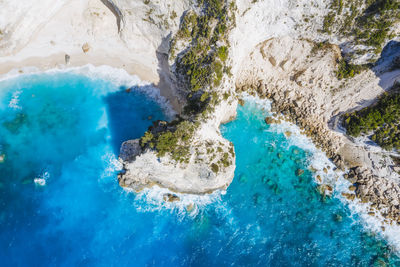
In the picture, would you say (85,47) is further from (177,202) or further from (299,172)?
(299,172)

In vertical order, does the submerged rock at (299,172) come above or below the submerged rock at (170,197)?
above

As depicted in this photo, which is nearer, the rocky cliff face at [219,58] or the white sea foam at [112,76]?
the rocky cliff face at [219,58]

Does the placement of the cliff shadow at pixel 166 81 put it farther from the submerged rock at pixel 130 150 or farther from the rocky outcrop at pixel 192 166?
the submerged rock at pixel 130 150

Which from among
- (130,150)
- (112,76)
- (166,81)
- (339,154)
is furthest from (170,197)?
(339,154)

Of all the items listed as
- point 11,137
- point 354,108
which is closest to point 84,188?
point 11,137

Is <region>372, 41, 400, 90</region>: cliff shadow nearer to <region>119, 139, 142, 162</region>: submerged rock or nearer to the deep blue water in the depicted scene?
the deep blue water

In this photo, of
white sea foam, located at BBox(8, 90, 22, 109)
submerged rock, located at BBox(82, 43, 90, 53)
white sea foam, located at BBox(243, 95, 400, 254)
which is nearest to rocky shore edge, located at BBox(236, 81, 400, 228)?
white sea foam, located at BBox(243, 95, 400, 254)

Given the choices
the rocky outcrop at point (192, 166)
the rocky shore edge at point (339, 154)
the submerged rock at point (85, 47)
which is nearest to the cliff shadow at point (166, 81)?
the rocky outcrop at point (192, 166)
